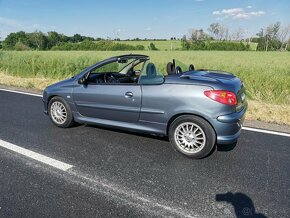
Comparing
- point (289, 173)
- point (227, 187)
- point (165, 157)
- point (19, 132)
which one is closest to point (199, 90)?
point (165, 157)

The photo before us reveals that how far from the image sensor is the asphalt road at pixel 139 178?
270cm

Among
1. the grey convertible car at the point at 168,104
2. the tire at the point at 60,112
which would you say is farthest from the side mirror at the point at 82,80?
the tire at the point at 60,112

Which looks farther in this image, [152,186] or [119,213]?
[152,186]

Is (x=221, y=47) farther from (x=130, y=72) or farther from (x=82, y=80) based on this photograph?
(x=82, y=80)

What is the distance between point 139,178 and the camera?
333 cm

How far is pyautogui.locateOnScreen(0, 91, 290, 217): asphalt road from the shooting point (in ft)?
8.86

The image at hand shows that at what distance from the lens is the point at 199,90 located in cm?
375

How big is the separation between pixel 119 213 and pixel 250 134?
10.7 feet

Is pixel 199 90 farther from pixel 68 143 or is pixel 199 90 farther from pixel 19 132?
pixel 19 132

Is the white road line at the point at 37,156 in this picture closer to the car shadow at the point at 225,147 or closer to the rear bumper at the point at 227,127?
the rear bumper at the point at 227,127

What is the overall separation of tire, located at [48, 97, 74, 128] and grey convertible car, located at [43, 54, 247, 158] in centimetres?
3

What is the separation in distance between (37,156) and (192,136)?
2360 millimetres

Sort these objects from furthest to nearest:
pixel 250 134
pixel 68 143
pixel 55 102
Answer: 1. pixel 55 102
2. pixel 250 134
3. pixel 68 143

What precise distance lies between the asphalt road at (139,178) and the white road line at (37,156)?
95 mm
